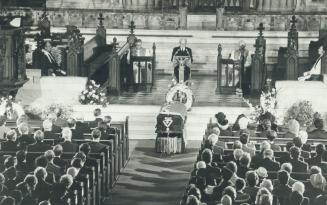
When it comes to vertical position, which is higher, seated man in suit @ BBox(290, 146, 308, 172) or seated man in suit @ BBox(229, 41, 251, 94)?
seated man in suit @ BBox(229, 41, 251, 94)

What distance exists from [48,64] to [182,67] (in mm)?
4414

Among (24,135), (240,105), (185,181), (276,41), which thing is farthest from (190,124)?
(276,41)

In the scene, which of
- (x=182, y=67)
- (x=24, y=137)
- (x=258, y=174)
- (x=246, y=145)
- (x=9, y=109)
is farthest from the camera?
(x=182, y=67)

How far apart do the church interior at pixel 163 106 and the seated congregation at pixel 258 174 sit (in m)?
0.02

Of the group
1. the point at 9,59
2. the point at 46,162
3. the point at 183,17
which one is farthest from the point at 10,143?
the point at 183,17

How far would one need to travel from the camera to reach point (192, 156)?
20109 mm

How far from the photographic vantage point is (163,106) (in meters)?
21.1

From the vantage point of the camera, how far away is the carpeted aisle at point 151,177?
53.2 feet

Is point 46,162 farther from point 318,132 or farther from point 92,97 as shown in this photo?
point 92,97

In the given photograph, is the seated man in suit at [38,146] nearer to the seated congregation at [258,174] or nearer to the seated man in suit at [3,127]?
the seated man in suit at [3,127]

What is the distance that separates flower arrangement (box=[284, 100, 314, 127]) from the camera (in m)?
20.8

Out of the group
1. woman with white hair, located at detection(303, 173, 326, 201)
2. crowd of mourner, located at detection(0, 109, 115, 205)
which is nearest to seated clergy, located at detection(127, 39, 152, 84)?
crowd of mourner, located at detection(0, 109, 115, 205)

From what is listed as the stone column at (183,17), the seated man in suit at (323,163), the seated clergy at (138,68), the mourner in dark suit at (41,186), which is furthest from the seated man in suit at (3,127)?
the stone column at (183,17)

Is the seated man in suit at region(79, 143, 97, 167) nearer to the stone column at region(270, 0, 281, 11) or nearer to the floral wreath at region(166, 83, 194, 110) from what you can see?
the floral wreath at region(166, 83, 194, 110)
